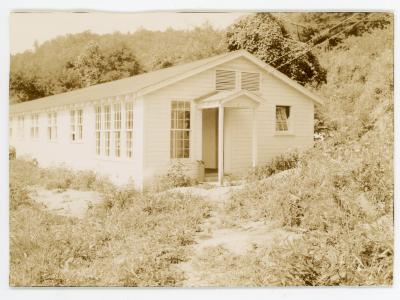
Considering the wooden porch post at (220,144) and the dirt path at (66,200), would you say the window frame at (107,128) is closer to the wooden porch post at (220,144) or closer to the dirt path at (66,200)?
the dirt path at (66,200)

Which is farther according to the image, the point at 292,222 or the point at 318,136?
the point at 318,136

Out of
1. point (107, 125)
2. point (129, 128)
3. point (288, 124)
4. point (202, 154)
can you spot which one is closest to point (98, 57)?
point (129, 128)

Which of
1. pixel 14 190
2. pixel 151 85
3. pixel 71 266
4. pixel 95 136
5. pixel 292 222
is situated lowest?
pixel 71 266

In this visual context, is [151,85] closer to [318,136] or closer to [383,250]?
[318,136]

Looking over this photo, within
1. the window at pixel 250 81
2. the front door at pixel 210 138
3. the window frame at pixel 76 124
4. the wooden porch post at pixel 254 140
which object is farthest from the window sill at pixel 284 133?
the window frame at pixel 76 124

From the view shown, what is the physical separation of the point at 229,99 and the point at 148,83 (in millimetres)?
1467

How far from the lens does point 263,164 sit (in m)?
7.88

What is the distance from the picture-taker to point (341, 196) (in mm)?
6922

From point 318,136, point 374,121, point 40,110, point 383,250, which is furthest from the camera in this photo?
point 40,110

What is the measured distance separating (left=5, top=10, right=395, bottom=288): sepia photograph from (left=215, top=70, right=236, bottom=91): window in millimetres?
35

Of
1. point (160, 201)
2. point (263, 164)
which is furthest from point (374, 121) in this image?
point (160, 201)

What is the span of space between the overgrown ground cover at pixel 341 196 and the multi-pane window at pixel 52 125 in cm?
400

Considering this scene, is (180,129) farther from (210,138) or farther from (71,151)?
(71,151)

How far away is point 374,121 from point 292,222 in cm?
183
